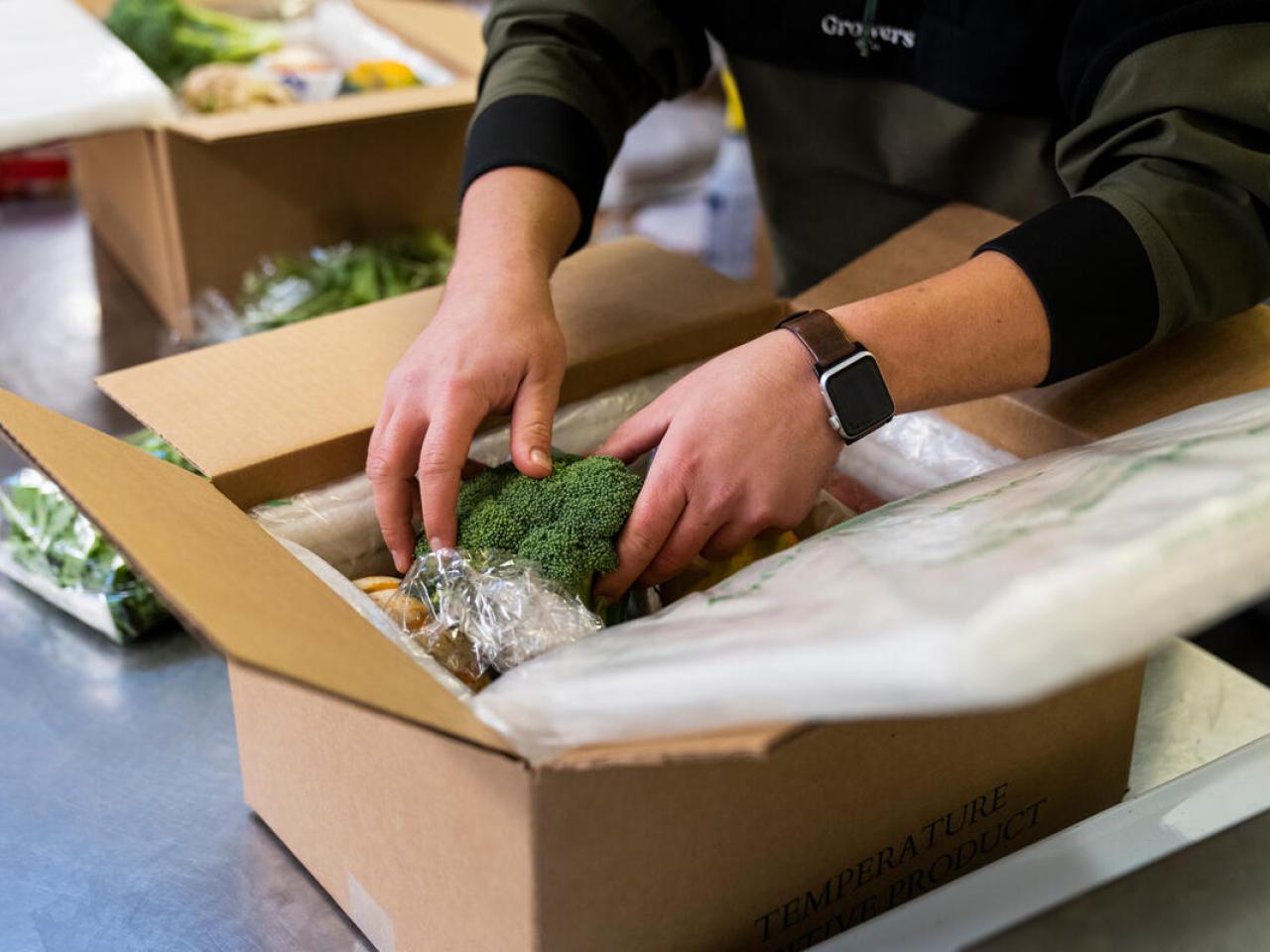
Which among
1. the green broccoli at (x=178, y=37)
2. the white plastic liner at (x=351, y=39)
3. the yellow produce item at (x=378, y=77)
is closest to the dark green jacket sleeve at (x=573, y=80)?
the yellow produce item at (x=378, y=77)

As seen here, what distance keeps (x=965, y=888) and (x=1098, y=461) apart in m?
0.26

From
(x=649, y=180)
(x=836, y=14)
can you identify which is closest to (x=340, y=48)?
(x=649, y=180)

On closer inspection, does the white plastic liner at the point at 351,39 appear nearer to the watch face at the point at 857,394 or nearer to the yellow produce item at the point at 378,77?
the yellow produce item at the point at 378,77

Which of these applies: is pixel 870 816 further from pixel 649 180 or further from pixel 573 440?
pixel 649 180

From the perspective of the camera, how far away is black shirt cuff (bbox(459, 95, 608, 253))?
1150 millimetres

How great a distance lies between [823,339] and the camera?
2.90 ft

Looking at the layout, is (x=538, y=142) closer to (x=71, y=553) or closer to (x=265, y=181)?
→ (x=71, y=553)

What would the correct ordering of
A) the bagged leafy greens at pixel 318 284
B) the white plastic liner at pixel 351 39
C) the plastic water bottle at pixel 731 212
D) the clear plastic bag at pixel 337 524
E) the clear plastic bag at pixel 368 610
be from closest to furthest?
1. the clear plastic bag at pixel 368 610
2. the clear plastic bag at pixel 337 524
3. the bagged leafy greens at pixel 318 284
4. the white plastic liner at pixel 351 39
5. the plastic water bottle at pixel 731 212

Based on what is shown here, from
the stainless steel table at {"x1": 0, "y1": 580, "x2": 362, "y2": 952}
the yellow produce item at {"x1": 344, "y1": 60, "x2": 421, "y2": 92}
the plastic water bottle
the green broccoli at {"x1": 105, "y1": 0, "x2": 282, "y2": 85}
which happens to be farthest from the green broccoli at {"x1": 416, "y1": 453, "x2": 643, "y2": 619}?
the plastic water bottle

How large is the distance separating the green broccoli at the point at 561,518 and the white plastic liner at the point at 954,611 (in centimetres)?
15

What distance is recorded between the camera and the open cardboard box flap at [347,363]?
3.23 feet

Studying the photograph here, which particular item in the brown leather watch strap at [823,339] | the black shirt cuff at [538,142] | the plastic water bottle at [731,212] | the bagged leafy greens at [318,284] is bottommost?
the plastic water bottle at [731,212]

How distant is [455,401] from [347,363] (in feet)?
0.66

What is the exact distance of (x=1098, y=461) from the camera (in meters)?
0.73
